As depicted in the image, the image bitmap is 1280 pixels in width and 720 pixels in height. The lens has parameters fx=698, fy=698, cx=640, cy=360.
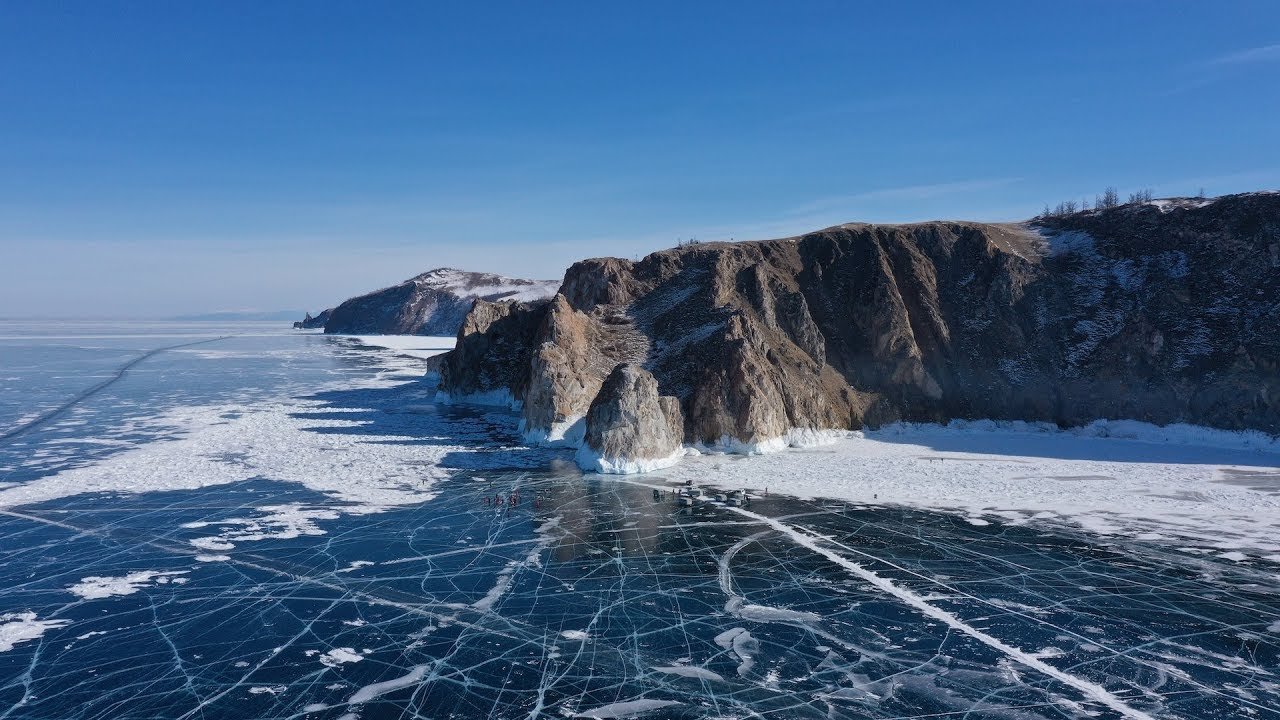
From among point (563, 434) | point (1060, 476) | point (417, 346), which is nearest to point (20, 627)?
point (563, 434)

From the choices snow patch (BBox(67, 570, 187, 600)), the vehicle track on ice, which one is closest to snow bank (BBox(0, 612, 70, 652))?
snow patch (BBox(67, 570, 187, 600))

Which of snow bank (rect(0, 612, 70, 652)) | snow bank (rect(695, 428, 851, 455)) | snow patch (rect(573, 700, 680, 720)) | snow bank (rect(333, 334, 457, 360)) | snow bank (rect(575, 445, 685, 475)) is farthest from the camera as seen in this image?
snow bank (rect(333, 334, 457, 360))

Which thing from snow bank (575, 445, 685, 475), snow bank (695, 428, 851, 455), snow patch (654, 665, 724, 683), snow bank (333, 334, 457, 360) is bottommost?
snow patch (654, 665, 724, 683)

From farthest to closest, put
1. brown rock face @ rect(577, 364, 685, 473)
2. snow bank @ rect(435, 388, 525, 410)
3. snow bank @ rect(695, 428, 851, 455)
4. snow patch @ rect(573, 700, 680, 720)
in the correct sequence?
snow bank @ rect(435, 388, 525, 410)
snow bank @ rect(695, 428, 851, 455)
brown rock face @ rect(577, 364, 685, 473)
snow patch @ rect(573, 700, 680, 720)

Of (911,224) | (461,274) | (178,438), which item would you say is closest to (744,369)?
(911,224)

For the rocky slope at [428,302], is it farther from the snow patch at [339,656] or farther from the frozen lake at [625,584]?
the snow patch at [339,656]

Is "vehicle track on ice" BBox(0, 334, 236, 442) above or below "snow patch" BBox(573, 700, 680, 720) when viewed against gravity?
above

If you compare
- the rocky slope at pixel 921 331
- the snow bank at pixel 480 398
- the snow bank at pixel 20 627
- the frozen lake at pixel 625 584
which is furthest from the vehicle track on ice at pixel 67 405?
the snow bank at pixel 20 627

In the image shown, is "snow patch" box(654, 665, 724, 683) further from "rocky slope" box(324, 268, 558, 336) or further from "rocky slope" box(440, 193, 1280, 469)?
"rocky slope" box(324, 268, 558, 336)

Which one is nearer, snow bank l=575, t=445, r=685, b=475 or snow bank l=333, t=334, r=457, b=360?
snow bank l=575, t=445, r=685, b=475
